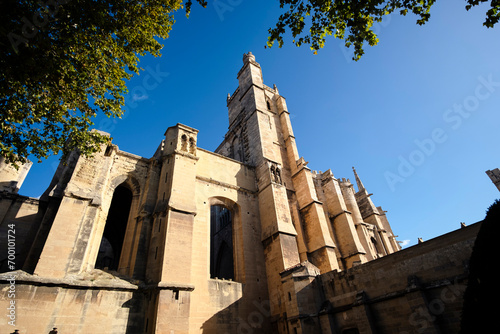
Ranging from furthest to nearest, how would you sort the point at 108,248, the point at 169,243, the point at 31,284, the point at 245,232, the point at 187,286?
the point at 108,248 < the point at 245,232 < the point at 169,243 < the point at 187,286 < the point at 31,284

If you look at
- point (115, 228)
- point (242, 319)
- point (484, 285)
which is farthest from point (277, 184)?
point (115, 228)

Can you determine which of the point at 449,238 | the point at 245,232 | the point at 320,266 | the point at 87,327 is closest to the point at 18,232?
the point at 87,327

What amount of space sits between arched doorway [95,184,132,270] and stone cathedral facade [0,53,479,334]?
0.13m

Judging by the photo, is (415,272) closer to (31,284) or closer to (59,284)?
(59,284)

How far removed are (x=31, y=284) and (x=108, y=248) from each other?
1262 cm

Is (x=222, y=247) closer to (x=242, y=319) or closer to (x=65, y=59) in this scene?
(x=242, y=319)

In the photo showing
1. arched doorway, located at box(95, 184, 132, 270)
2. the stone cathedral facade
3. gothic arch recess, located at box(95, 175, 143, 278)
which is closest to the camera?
the stone cathedral facade

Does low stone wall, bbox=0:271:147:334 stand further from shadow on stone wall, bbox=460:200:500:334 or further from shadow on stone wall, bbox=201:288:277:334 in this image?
shadow on stone wall, bbox=460:200:500:334

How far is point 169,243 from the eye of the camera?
9984 millimetres

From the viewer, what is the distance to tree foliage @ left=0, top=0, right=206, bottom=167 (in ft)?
18.9

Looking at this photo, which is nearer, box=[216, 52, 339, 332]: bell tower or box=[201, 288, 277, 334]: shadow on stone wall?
box=[201, 288, 277, 334]: shadow on stone wall

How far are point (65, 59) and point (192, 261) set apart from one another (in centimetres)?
854

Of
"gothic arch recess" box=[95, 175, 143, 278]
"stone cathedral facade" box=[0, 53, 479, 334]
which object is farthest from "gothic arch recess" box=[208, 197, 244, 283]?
"gothic arch recess" box=[95, 175, 143, 278]

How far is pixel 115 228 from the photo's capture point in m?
17.0
